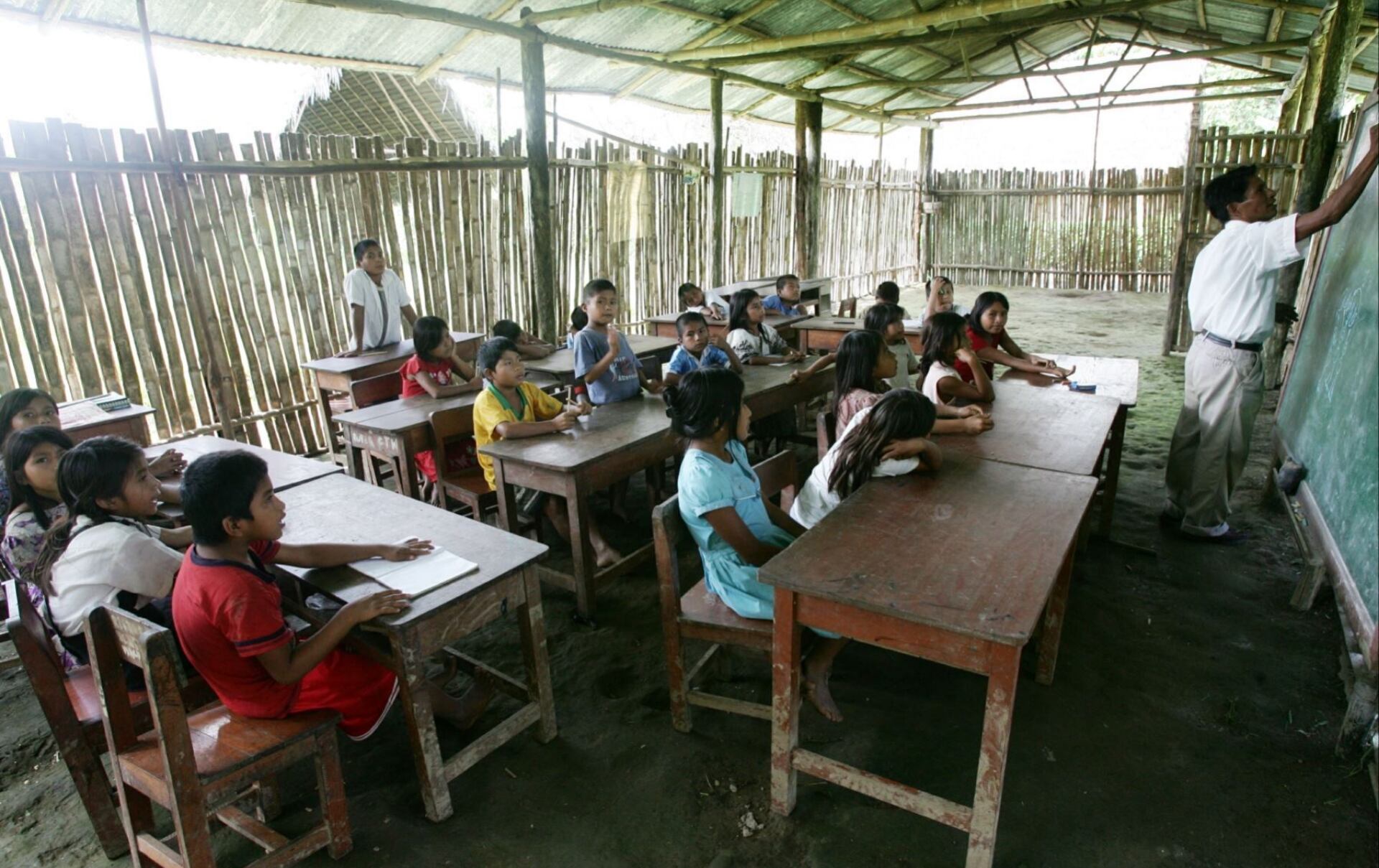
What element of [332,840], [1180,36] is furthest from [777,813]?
[1180,36]

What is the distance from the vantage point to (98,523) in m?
2.03

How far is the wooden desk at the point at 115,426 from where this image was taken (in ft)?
11.1

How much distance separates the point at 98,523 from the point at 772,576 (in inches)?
71.8

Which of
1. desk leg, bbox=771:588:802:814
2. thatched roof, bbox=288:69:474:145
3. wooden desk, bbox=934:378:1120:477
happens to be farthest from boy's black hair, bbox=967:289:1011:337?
thatched roof, bbox=288:69:474:145

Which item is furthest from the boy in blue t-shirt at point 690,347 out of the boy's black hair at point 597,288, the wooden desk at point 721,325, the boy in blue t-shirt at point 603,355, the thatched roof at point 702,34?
the thatched roof at point 702,34

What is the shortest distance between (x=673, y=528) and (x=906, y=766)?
1.06 m

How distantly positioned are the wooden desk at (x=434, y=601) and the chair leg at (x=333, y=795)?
0.19 meters

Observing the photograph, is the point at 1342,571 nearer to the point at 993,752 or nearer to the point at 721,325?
the point at 993,752

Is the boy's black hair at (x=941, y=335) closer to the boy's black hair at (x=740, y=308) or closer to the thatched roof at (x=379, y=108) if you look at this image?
the boy's black hair at (x=740, y=308)

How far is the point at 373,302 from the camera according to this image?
5.21m

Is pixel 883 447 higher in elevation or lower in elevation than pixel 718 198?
lower

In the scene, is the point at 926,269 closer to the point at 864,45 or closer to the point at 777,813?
the point at 864,45

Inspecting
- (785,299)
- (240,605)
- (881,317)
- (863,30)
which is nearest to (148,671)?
(240,605)

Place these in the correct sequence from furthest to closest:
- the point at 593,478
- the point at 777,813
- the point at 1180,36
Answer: the point at 1180,36
the point at 593,478
the point at 777,813
